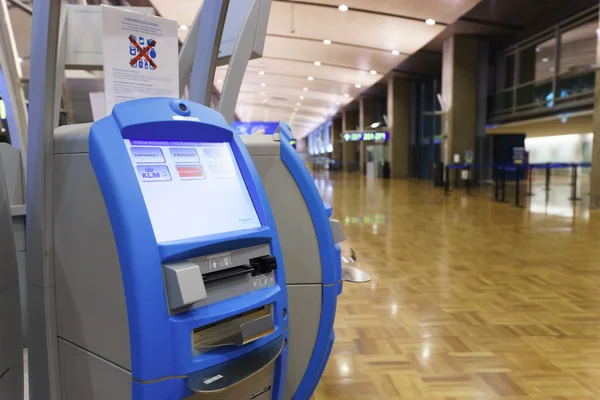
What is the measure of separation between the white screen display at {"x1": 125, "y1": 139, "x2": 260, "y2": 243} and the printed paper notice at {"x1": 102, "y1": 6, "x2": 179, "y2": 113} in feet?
1.21

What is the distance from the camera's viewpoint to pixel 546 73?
13.5 m

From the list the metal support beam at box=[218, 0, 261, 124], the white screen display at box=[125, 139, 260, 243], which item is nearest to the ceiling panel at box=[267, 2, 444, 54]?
the metal support beam at box=[218, 0, 261, 124]

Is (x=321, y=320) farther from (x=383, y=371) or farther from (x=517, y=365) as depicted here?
(x=517, y=365)

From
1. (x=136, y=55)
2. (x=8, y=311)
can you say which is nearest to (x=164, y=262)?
(x=8, y=311)

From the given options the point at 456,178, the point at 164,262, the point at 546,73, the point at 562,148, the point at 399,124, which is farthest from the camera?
the point at 562,148

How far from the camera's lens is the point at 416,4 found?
385 inches

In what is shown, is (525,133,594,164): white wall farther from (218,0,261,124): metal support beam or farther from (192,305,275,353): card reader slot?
(192,305,275,353): card reader slot

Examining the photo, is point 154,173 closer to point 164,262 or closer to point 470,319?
point 164,262

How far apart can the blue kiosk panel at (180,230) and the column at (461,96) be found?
13843 mm

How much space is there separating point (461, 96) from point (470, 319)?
41.1 feet

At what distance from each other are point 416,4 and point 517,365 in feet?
29.7

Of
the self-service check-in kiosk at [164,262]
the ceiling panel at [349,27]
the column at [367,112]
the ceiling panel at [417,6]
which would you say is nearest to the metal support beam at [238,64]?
the self-service check-in kiosk at [164,262]

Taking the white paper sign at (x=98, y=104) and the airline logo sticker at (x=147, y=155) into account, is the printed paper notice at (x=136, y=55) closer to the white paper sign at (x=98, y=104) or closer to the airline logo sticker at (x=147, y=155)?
the white paper sign at (x=98, y=104)

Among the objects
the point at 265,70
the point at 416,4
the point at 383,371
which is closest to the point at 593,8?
the point at 416,4
